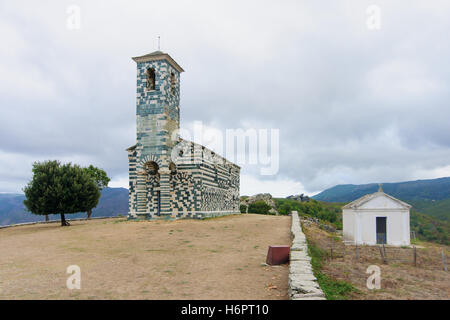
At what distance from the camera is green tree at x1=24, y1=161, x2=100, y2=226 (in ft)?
72.7

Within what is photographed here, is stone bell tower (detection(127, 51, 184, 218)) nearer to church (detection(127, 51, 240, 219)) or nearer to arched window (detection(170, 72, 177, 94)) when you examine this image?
church (detection(127, 51, 240, 219))

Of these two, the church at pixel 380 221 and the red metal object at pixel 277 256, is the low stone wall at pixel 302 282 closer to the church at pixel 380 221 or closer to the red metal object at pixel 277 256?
the red metal object at pixel 277 256

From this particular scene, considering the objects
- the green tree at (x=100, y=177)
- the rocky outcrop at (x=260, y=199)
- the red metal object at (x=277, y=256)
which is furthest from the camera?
the rocky outcrop at (x=260, y=199)

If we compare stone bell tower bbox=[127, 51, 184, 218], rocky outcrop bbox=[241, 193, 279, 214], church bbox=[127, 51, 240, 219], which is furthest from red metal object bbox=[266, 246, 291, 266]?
rocky outcrop bbox=[241, 193, 279, 214]

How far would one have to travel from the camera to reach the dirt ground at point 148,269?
259 inches

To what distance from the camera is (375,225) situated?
2347cm

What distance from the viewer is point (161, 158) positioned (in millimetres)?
23344

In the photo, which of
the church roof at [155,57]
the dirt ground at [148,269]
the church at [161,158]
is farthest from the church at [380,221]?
the church roof at [155,57]

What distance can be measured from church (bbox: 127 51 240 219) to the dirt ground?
337 inches

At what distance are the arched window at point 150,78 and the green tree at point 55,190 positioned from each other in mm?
8650

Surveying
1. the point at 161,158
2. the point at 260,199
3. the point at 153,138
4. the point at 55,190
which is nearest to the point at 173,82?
the point at 153,138

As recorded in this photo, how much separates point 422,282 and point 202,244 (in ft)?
26.0

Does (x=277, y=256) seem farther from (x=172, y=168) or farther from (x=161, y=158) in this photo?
(x=172, y=168)

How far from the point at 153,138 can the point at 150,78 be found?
202 inches
